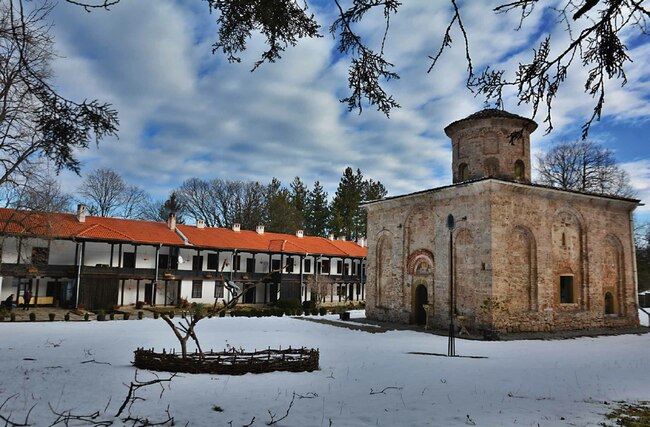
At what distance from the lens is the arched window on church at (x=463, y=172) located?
1984cm

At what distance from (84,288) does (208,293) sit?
8674mm

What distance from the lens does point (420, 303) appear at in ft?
65.8

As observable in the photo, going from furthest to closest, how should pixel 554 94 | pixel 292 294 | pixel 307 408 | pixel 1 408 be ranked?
pixel 292 294 → pixel 307 408 → pixel 1 408 → pixel 554 94

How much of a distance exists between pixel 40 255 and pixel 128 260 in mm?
5131

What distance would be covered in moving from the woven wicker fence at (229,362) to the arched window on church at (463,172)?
1263 cm

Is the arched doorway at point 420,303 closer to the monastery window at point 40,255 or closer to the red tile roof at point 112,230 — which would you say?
the red tile roof at point 112,230

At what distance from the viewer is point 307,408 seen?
6910 mm

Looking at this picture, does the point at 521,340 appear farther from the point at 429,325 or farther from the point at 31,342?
the point at 31,342

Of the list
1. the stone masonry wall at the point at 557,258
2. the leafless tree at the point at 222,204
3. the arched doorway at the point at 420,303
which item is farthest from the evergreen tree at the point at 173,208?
the stone masonry wall at the point at 557,258

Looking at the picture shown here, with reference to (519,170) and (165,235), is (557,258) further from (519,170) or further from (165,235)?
(165,235)

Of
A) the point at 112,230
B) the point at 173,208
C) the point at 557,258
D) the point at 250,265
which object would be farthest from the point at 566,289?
the point at 173,208

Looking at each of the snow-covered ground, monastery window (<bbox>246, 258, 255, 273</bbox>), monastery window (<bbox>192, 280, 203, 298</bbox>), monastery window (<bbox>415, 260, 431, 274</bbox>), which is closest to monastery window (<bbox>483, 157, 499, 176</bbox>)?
monastery window (<bbox>415, 260, 431, 274</bbox>)

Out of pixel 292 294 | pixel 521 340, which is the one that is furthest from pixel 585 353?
pixel 292 294

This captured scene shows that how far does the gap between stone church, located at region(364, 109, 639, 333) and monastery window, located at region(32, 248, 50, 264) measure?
62.8 ft
